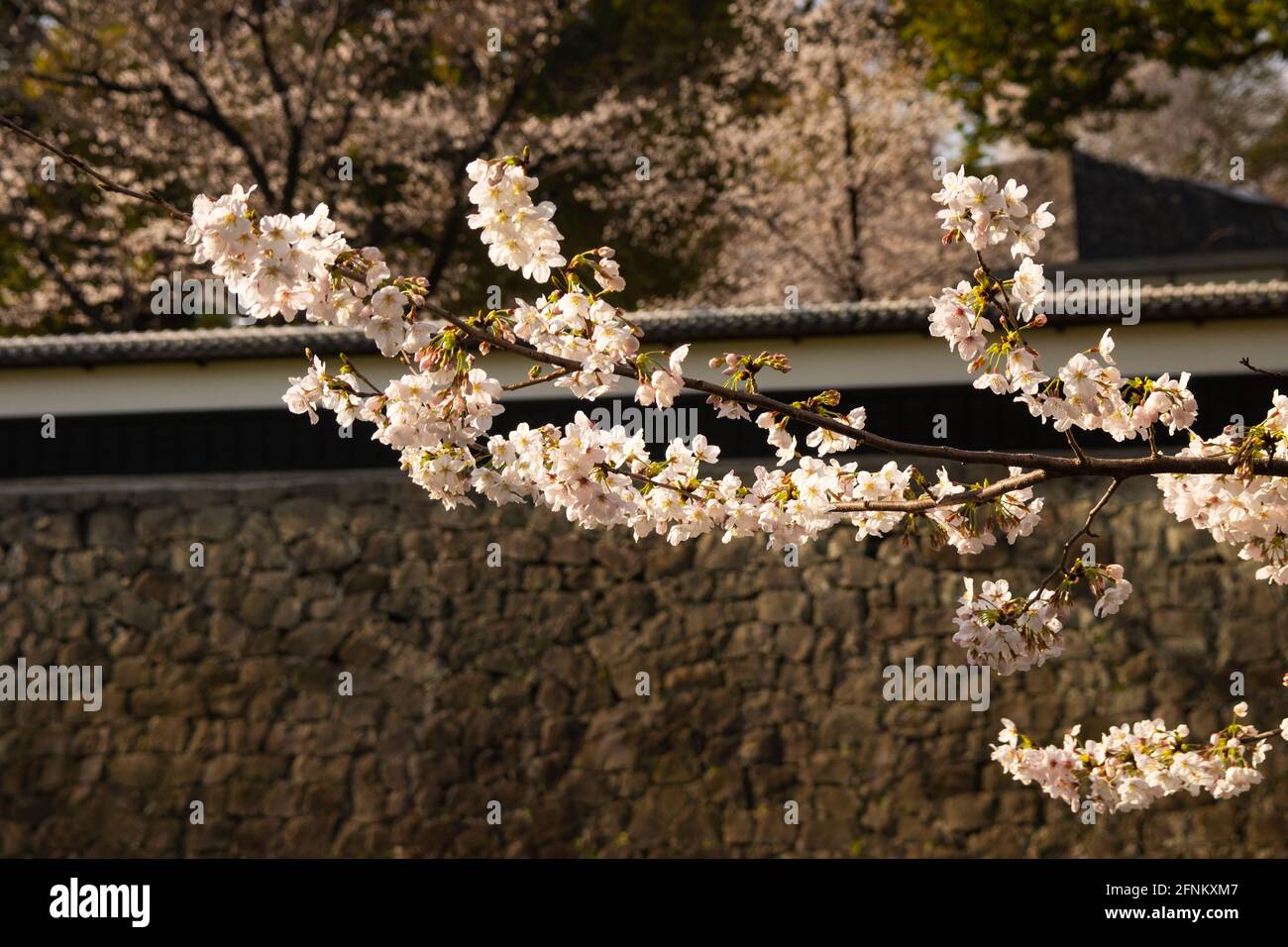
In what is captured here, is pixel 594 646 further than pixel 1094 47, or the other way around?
pixel 1094 47

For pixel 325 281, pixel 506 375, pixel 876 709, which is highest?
pixel 506 375

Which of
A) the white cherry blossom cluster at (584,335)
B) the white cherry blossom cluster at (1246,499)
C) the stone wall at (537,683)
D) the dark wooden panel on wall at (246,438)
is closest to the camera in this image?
the white cherry blossom cluster at (584,335)

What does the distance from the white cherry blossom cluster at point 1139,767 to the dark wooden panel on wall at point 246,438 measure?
15.6 feet

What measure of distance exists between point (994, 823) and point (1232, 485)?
5878 millimetres

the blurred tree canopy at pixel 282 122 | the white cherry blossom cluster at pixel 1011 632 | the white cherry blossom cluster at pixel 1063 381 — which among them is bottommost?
the white cherry blossom cluster at pixel 1011 632

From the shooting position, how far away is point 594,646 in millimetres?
9461

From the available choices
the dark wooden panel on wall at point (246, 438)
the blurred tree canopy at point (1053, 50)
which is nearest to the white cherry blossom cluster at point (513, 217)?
the dark wooden panel on wall at point (246, 438)

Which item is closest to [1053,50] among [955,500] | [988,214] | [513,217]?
[988,214]

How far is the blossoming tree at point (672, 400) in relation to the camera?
2.99m

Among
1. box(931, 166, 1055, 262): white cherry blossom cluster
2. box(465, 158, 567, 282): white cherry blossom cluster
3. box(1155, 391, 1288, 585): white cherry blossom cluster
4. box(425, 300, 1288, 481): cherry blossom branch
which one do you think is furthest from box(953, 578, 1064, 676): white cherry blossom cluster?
box(465, 158, 567, 282): white cherry blossom cluster

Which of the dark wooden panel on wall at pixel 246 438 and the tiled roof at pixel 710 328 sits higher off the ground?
the tiled roof at pixel 710 328

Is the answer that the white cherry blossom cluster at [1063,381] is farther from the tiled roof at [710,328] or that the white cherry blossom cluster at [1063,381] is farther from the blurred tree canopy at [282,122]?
the blurred tree canopy at [282,122]
